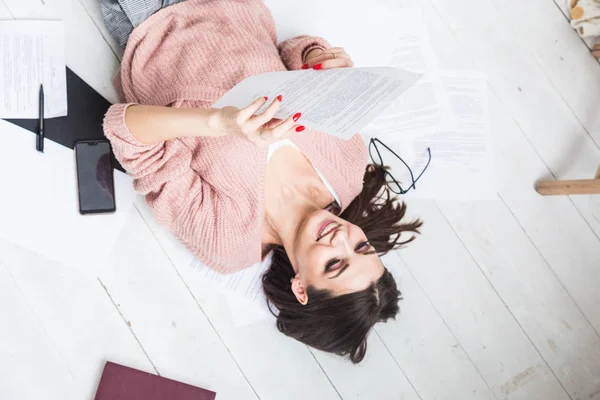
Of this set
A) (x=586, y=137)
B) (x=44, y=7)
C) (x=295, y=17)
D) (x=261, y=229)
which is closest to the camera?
(x=261, y=229)

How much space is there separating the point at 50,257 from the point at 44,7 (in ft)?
1.82

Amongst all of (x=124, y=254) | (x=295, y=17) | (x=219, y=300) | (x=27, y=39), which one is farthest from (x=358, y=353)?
(x=27, y=39)

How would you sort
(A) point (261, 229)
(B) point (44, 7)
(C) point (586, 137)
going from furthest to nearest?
(C) point (586, 137) < (B) point (44, 7) < (A) point (261, 229)

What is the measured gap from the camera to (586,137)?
1418 mm

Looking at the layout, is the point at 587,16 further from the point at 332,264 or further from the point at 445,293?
the point at 332,264

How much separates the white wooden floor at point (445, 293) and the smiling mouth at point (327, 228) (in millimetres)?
348

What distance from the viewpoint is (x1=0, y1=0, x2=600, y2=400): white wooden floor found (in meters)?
1.16

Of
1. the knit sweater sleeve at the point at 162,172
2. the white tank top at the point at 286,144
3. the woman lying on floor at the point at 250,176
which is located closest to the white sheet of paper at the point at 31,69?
Result: the woman lying on floor at the point at 250,176

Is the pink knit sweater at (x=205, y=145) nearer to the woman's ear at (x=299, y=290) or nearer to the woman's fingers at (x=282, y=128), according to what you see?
the woman's ear at (x=299, y=290)

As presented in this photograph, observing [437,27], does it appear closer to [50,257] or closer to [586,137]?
[586,137]

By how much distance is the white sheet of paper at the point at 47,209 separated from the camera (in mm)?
1135

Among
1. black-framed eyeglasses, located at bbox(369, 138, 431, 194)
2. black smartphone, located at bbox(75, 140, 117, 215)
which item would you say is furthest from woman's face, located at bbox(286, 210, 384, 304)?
black smartphone, located at bbox(75, 140, 117, 215)

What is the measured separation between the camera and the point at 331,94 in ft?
2.45

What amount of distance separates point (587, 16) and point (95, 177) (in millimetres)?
1296
